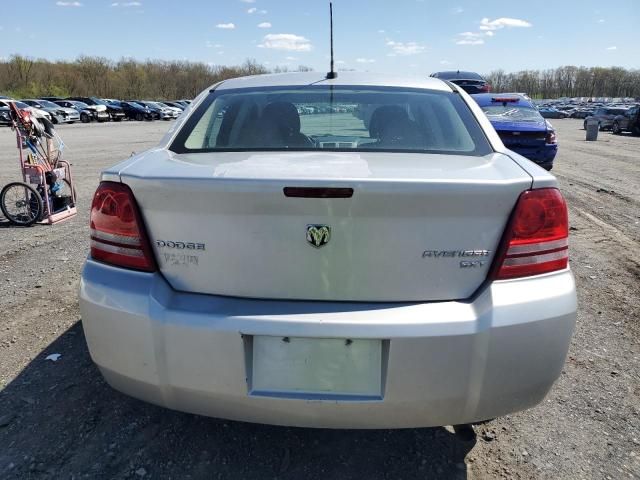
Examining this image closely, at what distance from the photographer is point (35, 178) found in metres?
6.25

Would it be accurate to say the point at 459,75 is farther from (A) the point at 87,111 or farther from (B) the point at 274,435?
(A) the point at 87,111

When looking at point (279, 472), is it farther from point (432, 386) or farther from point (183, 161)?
point (183, 161)

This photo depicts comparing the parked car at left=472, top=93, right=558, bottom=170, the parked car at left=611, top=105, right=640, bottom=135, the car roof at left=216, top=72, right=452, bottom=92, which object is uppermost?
the car roof at left=216, top=72, right=452, bottom=92

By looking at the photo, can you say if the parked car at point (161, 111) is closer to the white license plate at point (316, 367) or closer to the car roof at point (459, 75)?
the car roof at point (459, 75)

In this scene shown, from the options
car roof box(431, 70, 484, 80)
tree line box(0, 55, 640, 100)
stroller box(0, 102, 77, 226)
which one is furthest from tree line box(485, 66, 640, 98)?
stroller box(0, 102, 77, 226)

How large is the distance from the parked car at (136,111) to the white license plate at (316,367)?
46.6 metres

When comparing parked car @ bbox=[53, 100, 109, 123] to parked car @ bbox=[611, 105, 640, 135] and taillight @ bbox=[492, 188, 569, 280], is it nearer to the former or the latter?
parked car @ bbox=[611, 105, 640, 135]

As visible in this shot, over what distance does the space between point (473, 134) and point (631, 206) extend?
21.2 feet

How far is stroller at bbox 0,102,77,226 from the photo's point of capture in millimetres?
6090

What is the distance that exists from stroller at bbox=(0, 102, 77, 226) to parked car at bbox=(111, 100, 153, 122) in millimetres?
40784

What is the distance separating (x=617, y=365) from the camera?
2.93 metres

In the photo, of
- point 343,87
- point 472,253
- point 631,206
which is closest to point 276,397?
point 472,253

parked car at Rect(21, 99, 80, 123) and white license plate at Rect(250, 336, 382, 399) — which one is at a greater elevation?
white license plate at Rect(250, 336, 382, 399)

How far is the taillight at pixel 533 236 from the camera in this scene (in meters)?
1.72
